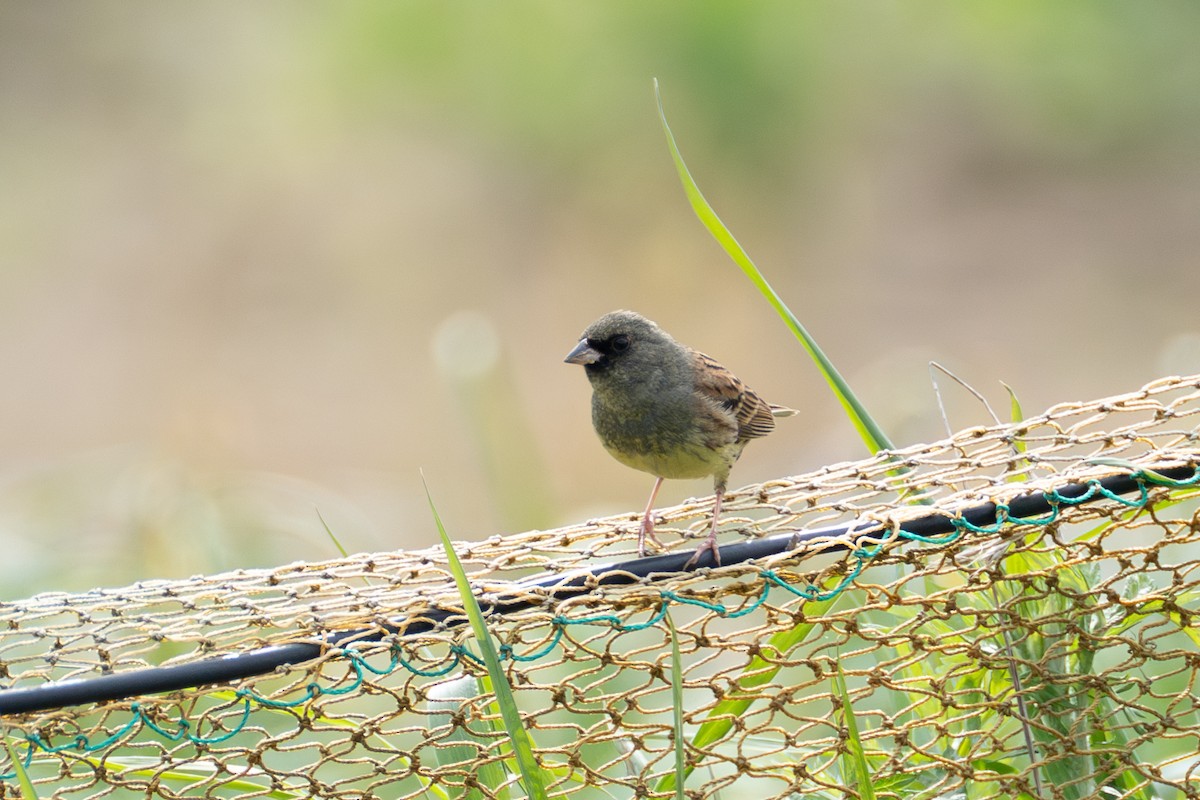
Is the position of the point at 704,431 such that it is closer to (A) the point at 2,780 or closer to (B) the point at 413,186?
(A) the point at 2,780

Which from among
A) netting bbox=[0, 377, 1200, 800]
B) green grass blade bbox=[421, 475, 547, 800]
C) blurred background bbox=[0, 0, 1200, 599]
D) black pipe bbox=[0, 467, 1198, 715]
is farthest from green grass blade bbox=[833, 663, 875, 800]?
blurred background bbox=[0, 0, 1200, 599]

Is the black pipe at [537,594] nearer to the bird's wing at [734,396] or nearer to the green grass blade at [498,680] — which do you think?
the green grass blade at [498,680]

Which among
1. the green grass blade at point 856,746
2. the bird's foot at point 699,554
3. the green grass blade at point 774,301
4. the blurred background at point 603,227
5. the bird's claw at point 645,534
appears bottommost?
the green grass blade at point 856,746

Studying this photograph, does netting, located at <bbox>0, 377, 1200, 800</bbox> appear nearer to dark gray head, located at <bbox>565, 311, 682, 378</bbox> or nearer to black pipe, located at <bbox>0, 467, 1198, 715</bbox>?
black pipe, located at <bbox>0, 467, 1198, 715</bbox>

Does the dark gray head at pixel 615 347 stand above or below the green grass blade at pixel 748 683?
above

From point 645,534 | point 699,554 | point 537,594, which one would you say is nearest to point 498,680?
point 537,594

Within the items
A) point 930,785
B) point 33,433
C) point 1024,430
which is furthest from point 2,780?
point 33,433

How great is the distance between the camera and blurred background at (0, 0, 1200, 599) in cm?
672

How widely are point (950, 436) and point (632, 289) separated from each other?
5.50m

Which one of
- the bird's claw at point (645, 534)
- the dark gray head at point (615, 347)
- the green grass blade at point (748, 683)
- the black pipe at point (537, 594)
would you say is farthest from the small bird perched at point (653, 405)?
the black pipe at point (537, 594)

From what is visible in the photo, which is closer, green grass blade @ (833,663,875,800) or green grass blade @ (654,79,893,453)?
green grass blade @ (833,663,875,800)

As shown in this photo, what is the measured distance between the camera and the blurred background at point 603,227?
22.1ft

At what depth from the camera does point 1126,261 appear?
24.0 ft

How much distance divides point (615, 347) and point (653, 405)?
0.51 feet
